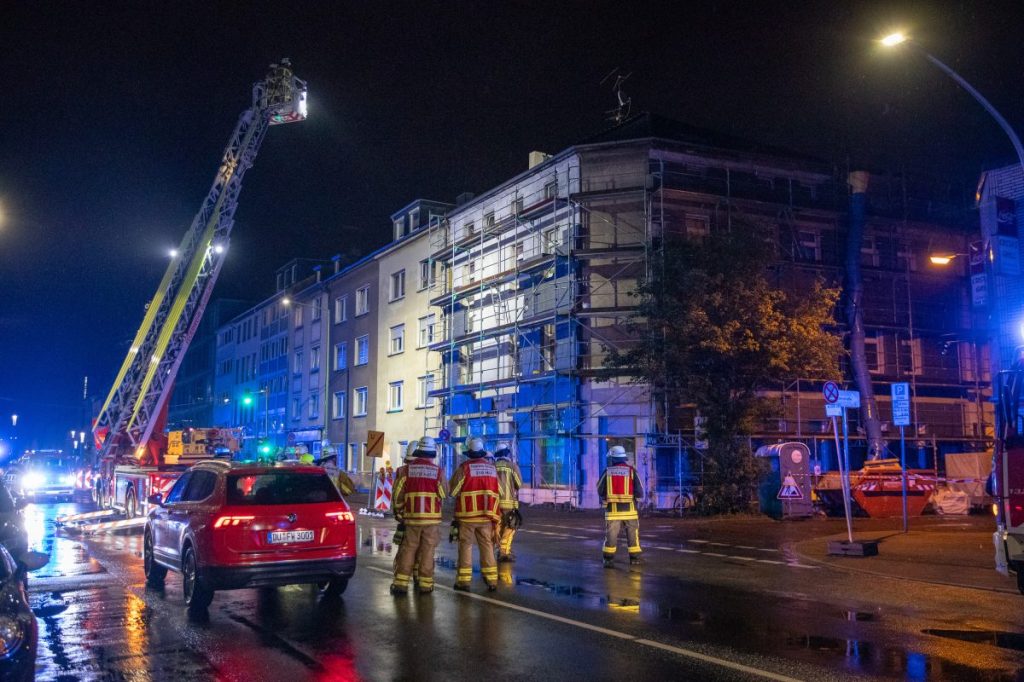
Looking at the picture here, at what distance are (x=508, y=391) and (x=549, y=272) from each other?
4933 mm

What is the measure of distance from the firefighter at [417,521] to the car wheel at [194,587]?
2.03 meters

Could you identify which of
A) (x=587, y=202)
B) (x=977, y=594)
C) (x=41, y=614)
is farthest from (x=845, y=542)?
(x=587, y=202)

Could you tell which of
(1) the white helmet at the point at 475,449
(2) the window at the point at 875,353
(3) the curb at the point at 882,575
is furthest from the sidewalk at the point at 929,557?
(2) the window at the point at 875,353

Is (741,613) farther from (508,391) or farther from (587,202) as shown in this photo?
(508,391)

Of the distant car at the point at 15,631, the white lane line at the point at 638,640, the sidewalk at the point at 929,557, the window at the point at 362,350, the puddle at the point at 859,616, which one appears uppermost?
the window at the point at 362,350

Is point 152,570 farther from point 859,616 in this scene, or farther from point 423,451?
point 859,616

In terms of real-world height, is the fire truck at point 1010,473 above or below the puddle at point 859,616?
above

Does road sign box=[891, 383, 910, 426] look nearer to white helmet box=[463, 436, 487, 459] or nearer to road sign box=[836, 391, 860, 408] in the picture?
road sign box=[836, 391, 860, 408]

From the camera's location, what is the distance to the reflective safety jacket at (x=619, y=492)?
13742 millimetres

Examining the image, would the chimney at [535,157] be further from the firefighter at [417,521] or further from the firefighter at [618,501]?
the firefighter at [417,521]

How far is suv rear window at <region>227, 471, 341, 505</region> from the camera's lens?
386 inches

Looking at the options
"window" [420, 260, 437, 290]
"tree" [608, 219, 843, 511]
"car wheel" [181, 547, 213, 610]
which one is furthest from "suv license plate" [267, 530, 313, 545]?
"window" [420, 260, 437, 290]

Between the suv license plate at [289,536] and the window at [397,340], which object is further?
the window at [397,340]

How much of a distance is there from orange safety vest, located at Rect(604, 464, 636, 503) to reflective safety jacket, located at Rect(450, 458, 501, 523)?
322 cm
